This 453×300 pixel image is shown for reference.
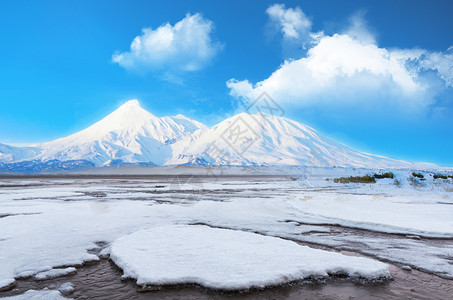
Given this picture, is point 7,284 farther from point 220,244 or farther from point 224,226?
point 224,226

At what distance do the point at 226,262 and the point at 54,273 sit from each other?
2.56 meters

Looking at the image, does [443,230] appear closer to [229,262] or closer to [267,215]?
[267,215]

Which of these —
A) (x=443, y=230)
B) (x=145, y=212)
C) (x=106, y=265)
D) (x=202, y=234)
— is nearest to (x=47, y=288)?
(x=106, y=265)

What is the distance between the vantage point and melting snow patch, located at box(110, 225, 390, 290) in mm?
4055

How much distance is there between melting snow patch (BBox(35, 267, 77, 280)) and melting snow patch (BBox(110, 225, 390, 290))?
0.68 meters

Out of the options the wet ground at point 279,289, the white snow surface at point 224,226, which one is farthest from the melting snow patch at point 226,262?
the white snow surface at point 224,226

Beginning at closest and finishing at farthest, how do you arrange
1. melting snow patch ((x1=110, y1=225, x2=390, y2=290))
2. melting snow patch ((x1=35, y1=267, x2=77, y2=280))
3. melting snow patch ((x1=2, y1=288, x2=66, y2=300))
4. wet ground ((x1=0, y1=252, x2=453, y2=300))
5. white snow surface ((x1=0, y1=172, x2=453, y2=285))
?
melting snow patch ((x1=2, y1=288, x2=66, y2=300))
wet ground ((x1=0, y1=252, x2=453, y2=300))
melting snow patch ((x1=110, y1=225, x2=390, y2=290))
melting snow patch ((x1=35, y1=267, x2=77, y2=280))
white snow surface ((x1=0, y1=172, x2=453, y2=285))

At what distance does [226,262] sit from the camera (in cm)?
466

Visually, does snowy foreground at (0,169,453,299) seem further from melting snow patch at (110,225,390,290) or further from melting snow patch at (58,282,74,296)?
melting snow patch at (58,282,74,296)

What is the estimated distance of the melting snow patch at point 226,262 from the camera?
405 centimetres

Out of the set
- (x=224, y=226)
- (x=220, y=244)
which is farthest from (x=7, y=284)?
(x=224, y=226)

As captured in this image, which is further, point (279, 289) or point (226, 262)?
point (226, 262)

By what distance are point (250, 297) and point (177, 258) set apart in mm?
1688

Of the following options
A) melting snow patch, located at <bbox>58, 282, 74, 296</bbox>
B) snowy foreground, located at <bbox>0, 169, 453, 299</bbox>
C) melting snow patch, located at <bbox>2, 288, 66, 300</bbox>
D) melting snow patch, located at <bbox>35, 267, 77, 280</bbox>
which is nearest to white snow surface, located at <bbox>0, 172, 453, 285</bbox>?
snowy foreground, located at <bbox>0, 169, 453, 299</bbox>
